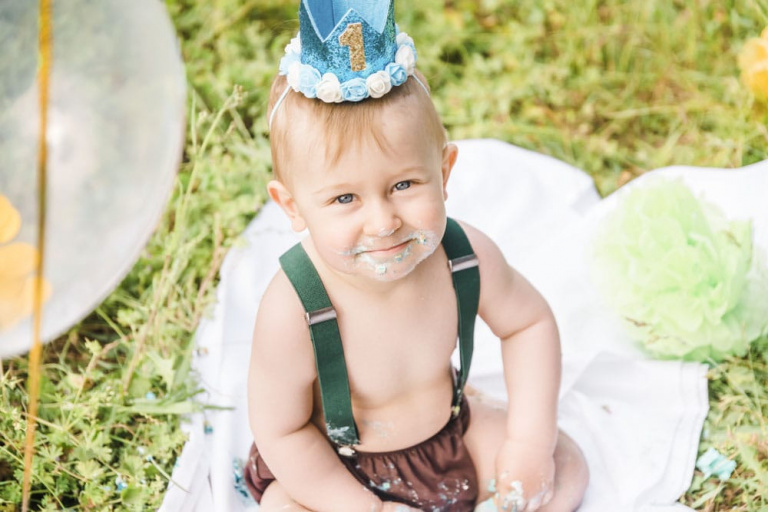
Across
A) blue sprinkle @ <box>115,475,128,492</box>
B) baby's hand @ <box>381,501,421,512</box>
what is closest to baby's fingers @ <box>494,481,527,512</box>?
baby's hand @ <box>381,501,421,512</box>

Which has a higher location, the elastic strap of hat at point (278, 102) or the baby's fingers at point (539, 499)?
the elastic strap of hat at point (278, 102)

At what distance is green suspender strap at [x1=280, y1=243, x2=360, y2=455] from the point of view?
1405mm


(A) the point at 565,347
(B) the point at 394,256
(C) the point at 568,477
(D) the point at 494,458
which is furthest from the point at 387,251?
(A) the point at 565,347

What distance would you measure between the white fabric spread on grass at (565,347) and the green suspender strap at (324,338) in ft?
1.41

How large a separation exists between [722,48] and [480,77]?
87 centimetres

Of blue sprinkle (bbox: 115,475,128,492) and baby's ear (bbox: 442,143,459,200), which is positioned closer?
baby's ear (bbox: 442,143,459,200)

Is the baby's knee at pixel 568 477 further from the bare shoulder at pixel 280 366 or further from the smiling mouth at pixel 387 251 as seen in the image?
the smiling mouth at pixel 387 251

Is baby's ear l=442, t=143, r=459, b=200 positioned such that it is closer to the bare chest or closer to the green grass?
the bare chest

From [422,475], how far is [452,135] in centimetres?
147

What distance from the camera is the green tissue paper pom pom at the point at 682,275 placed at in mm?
1915

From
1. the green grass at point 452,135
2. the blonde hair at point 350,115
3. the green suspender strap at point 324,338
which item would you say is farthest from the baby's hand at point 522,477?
the blonde hair at point 350,115

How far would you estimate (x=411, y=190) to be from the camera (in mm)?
1299

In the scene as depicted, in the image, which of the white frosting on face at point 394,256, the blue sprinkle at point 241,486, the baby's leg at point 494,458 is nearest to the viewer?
the white frosting on face at point 394,256

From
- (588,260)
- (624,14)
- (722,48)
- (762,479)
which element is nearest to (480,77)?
(624,14)
